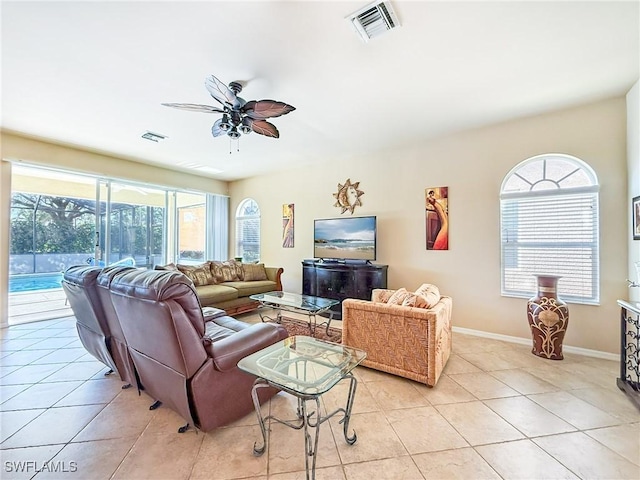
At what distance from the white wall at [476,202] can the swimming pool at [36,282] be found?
496 centimetres

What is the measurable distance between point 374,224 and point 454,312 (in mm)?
1743

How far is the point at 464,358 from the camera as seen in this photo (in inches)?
116

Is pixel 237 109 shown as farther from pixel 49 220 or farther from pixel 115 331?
pixel 49 220

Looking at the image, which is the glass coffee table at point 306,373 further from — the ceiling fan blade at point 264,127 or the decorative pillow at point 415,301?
the ceiling fan blade at point 264,127

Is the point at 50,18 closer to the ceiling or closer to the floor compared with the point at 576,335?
closer to the ceiling

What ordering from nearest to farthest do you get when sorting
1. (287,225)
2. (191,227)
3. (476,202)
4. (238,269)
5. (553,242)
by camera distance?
(553,242), (476,202), (238,269), (287,225), (191,227)

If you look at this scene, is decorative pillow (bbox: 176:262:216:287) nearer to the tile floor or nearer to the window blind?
the tile floor

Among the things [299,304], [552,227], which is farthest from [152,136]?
[552,227]

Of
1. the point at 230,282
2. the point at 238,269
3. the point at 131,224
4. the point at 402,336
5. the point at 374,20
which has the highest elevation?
the point at 374,20

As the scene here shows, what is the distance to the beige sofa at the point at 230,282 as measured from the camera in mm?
4102

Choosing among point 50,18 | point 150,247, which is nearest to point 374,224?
point 50,18

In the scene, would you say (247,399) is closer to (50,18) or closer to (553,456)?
(553,456)

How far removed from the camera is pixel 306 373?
1.67m

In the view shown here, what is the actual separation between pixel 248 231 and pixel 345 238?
295cm
